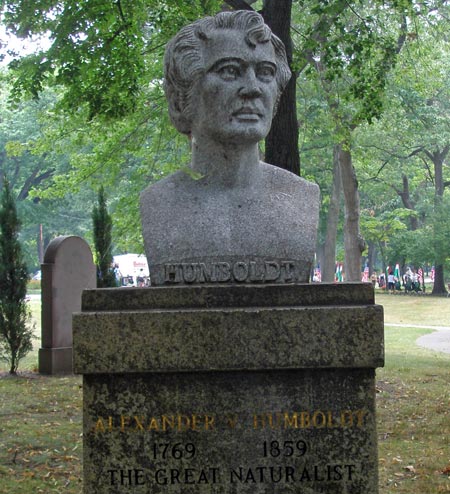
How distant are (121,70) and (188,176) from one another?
6.13 m

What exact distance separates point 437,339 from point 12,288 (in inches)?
435

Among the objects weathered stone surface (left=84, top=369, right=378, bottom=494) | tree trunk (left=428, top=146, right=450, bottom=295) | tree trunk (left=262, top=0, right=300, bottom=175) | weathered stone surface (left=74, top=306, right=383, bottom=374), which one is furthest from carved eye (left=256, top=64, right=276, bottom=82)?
tree trunk (left=428, top=146, right=450, bottom=295)

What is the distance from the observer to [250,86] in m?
4.68

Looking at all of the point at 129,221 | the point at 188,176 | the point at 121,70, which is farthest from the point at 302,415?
the point at 129,221

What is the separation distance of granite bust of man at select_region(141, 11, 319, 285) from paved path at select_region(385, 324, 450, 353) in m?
13.6

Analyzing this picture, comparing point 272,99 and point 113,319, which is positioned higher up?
point 272,99

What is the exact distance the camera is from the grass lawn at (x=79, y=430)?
7.26m

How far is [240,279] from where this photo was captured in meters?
4.45

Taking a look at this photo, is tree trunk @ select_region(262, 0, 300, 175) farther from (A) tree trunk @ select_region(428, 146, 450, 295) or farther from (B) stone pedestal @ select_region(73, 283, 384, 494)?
(A) tree trunk @ select_region(428, 146, 450, 295)

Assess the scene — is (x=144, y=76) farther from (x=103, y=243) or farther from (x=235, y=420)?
(x=235, y=420)

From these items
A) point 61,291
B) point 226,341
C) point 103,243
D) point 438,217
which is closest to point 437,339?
point 103,243

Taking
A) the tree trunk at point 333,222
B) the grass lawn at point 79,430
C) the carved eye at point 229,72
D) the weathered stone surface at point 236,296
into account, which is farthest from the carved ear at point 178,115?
the tree trunk at point 333,222

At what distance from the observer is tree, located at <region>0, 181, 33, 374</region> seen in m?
13.9

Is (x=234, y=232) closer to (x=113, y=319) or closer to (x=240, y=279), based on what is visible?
(x=240, y=279)
